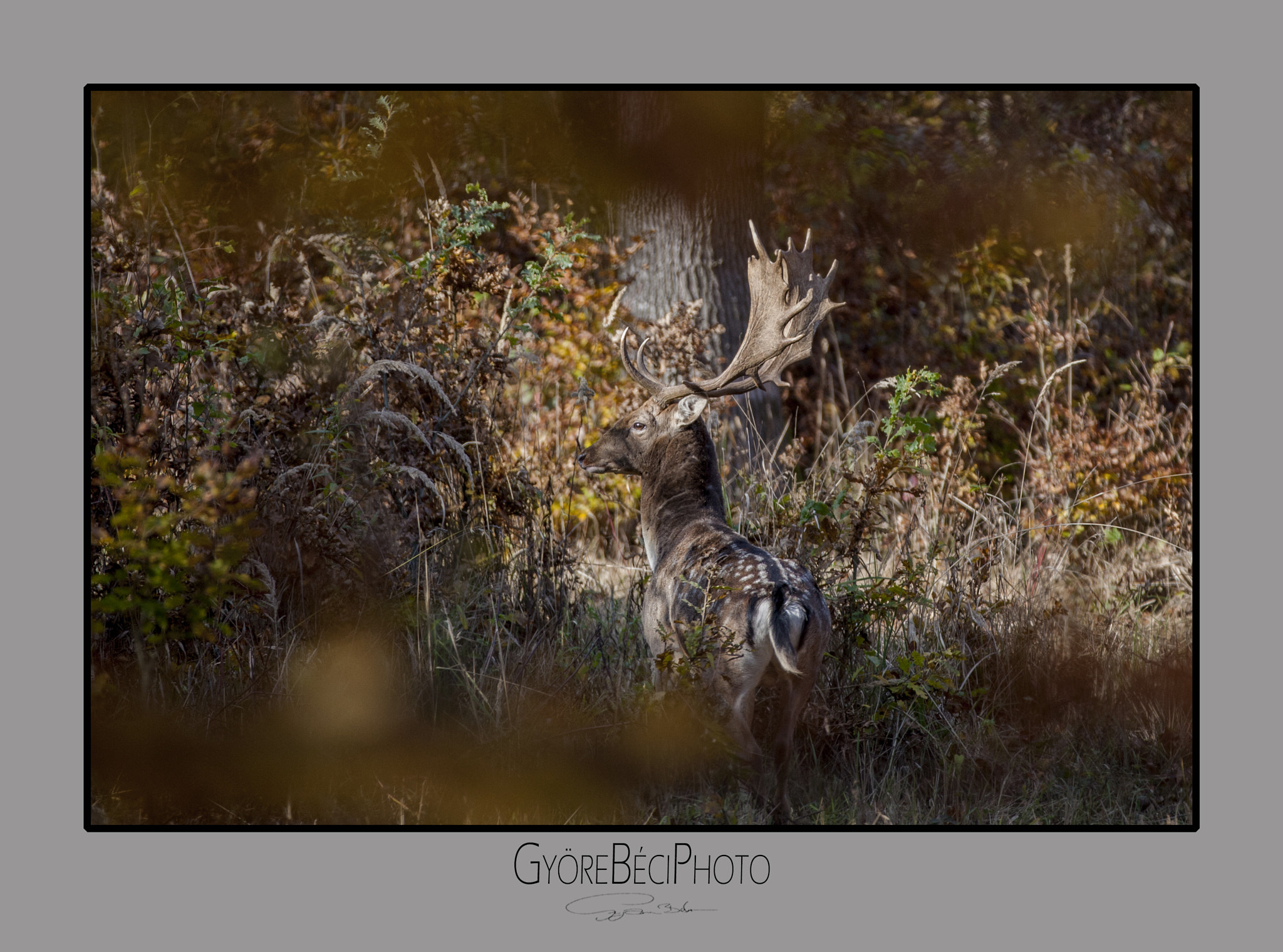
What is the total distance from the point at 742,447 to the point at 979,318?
3578 mm

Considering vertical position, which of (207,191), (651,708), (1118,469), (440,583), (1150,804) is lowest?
(1150,804)

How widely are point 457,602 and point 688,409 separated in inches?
56.0

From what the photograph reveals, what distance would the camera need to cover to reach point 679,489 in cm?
599

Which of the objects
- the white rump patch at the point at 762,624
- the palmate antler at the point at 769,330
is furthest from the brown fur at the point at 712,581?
the palmate antler at the point at 769,330

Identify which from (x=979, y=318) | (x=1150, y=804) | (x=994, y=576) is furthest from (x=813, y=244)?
(x=1150, y=804)

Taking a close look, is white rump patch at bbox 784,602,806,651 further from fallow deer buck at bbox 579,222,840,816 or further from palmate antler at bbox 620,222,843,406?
palmate antler at bbox 620,222,843,406

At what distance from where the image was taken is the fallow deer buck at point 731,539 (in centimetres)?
517

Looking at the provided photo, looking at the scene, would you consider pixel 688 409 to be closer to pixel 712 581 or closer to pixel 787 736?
pixel 712 581

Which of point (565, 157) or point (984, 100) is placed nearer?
point (565, 157)

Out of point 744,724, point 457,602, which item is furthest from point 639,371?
point 744,724

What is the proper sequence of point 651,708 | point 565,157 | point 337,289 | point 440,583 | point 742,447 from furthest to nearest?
point 565,157, point 742,447, point 337,289, point 440,583, point 651,708

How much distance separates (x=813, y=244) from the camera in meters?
10.0

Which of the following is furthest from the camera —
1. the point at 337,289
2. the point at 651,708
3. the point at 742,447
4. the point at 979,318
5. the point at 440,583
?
the point at 979,318

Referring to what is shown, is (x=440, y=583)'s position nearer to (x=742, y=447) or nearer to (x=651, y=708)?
(x=651, y=708)
